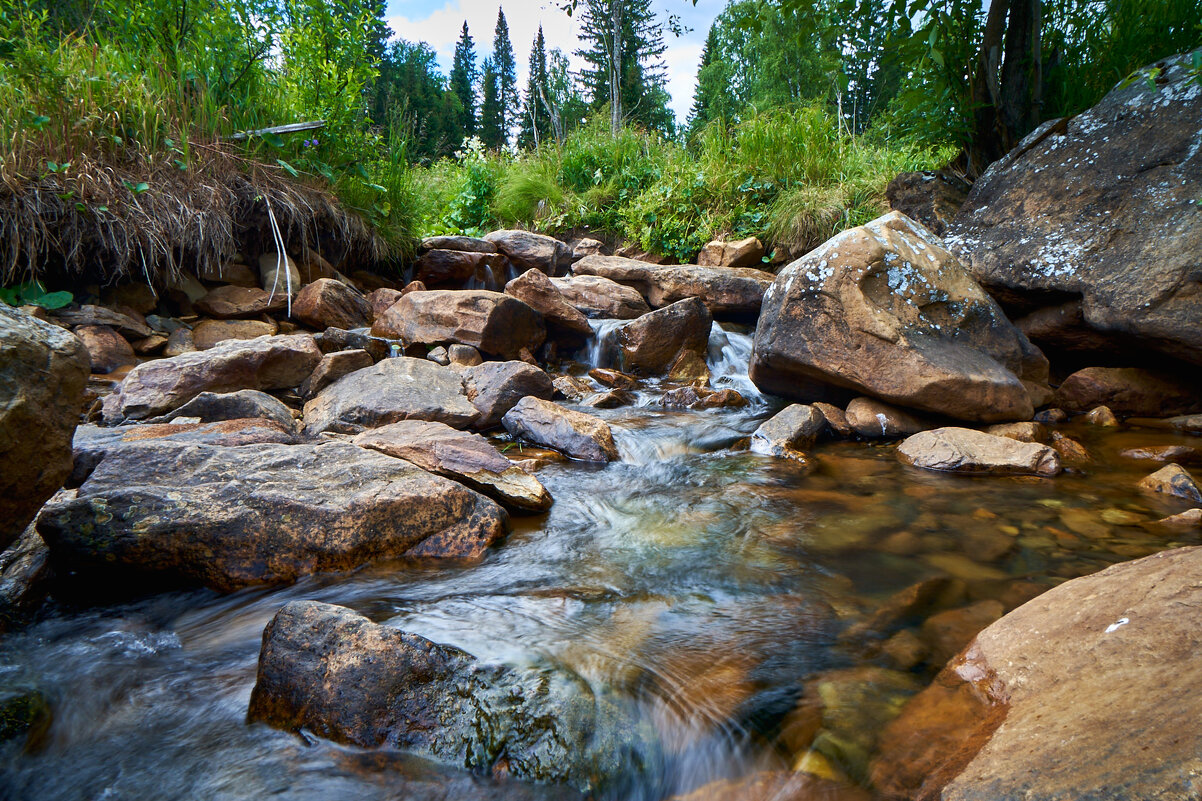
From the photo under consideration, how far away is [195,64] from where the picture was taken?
581 cm

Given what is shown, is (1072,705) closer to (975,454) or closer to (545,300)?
(975,454)

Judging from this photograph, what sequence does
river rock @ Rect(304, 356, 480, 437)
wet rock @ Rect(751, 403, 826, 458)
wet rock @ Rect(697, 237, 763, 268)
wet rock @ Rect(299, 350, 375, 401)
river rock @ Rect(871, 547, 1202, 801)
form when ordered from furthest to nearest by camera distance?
wet rock @ Rect(697, 237, 763, 268) < wet rock @ Rect(299, 350, 375, 401) < wet rock @ Rect(751, 403, 826, 458) < river rock @ Rect(304, 356, 480, 437) < river rock @ Rect(871, 547, 1202, 801)

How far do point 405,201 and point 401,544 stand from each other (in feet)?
19.5

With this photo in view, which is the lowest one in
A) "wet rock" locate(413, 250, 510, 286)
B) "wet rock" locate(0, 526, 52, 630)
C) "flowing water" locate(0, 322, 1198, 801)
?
"flowing water" locate(0, 322, 1198, 801)

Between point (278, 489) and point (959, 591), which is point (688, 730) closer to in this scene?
point (959, 591)

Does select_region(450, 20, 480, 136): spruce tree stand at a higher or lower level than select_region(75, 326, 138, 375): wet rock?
higher

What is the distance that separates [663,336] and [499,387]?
2.15 metres

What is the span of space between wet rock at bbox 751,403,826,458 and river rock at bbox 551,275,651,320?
10.7ft

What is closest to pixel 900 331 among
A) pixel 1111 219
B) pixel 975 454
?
pixel 975 454

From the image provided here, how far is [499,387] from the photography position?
465 centimetres

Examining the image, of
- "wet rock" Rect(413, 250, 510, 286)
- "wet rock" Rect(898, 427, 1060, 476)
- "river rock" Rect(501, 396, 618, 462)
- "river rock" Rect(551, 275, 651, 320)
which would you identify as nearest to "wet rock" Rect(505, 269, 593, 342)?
"river rock" Rect(551, 275, 651, 320)

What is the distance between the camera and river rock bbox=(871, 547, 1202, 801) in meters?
1.10

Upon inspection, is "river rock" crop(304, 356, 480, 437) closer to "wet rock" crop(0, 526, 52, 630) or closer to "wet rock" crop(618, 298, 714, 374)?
"wet rock" crop(0, 526, 52, 630)

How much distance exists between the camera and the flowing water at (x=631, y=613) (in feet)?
5.08
